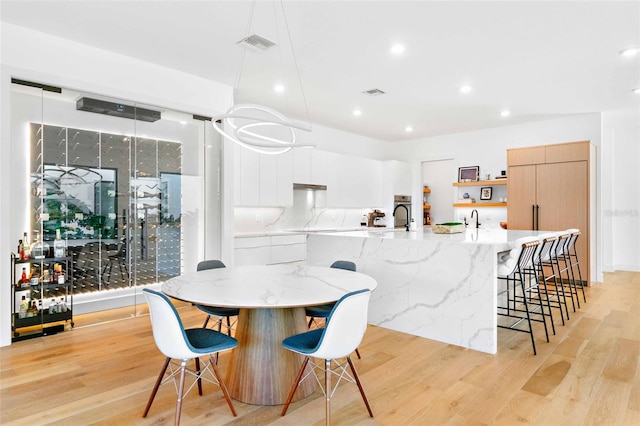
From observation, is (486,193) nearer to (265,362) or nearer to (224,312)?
(224,312)

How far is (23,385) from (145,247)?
6.65ft

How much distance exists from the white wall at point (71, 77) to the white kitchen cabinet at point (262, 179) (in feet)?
3.93

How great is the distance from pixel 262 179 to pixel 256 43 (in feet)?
8.79

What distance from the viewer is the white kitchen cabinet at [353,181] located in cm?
722

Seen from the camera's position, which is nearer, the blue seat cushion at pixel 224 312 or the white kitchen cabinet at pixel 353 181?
the blue seat cushion at pixel 224 312

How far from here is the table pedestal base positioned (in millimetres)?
2430

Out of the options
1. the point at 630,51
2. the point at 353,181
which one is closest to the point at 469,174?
the point at 353,181

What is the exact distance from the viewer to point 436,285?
361cm

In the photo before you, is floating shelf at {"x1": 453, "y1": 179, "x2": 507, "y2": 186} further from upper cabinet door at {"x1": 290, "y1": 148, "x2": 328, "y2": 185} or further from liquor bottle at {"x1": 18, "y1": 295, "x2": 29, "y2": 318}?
liquor bottle at {"x1": 18, "y1": 295, "x2": 29, "y2": 318}

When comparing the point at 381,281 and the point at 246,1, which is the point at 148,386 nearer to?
the point at 381,281

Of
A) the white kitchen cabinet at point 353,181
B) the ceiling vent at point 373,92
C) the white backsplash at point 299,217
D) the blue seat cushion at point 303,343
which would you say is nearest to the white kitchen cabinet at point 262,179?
the white backsplash at point 299,217

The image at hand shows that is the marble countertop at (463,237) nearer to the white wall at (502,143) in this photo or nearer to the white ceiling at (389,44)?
the white ceiling at (389,44)

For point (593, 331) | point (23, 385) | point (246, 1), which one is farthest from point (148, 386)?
point (593, 331)

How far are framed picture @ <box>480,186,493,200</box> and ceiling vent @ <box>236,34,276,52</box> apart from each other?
5.40m
